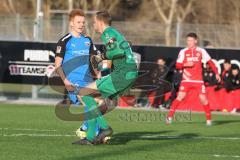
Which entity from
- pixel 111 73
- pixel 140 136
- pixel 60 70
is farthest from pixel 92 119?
pixel 140 136

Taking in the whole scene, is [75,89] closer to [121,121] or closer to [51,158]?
[51,158]

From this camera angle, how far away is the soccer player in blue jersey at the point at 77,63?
12.4m

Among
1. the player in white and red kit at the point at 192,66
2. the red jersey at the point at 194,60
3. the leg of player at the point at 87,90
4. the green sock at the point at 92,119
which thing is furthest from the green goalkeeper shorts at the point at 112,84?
the red jersey at the point at 194,60

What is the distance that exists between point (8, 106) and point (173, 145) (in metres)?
11.4

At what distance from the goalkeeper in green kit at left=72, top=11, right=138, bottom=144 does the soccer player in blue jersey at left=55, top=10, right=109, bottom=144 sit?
0.04m

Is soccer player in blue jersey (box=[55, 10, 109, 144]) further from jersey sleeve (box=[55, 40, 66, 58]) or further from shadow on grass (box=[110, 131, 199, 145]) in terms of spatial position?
shadow on grass (box=[110, 131, 199, 145])

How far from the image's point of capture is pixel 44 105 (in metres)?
24.5

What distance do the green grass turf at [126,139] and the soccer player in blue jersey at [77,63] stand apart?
0.47 meters

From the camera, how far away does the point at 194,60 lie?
1823cm

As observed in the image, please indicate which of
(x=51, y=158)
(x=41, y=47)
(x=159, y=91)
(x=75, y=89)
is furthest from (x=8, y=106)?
(x=51, y=158)

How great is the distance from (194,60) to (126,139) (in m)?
5.34

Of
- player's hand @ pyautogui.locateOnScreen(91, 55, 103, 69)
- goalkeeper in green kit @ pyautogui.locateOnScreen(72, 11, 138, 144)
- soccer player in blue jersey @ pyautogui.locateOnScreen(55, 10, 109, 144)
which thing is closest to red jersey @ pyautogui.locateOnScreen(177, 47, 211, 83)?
player's hand @ pyautogui.locateOnScreen(91, 55, 103, 69)

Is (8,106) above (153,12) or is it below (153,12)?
below

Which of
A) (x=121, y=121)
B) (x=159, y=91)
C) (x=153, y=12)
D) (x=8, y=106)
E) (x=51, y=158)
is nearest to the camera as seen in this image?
(x=51, y=158)
